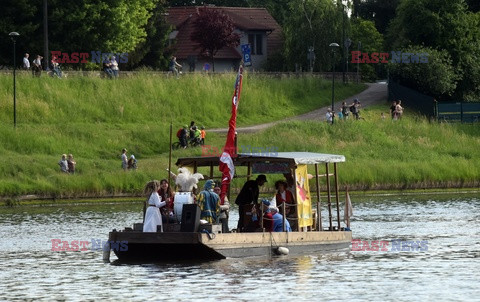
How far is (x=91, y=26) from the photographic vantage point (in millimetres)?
85188

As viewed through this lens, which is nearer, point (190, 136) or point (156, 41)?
point (190, 136)

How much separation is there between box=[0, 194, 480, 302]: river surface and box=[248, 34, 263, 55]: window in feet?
233

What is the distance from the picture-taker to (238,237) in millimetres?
36125

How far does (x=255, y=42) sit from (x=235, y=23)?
3.40m

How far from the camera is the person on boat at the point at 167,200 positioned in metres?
36.2

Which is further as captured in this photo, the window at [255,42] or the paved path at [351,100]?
the window at [255,42]

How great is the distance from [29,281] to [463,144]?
45.1 meters

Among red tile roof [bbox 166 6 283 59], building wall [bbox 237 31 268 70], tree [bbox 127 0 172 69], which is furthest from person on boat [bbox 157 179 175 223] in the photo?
building wall [bbox 237 31 268 70]

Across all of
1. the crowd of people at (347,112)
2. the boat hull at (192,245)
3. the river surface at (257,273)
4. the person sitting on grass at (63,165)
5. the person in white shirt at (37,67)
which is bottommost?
the river surface at (257,273)

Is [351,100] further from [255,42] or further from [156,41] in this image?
[255,42]

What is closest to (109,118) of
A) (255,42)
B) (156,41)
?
(156,41)

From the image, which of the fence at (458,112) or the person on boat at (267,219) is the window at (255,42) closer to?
the fence at (458,112)

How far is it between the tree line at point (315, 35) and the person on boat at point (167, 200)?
156ft

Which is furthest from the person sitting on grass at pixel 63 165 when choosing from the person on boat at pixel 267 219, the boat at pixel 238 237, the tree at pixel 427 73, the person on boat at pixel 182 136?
the tree at pixel 427 73
